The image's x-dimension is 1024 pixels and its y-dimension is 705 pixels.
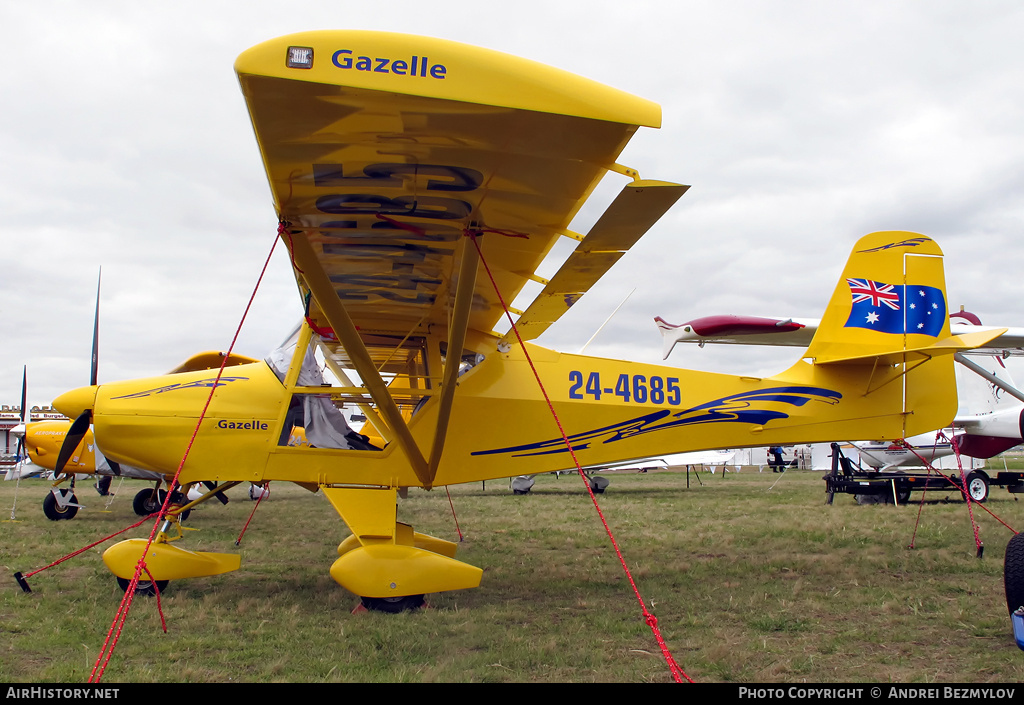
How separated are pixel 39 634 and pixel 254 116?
3.91m

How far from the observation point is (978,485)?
15219 millimetres

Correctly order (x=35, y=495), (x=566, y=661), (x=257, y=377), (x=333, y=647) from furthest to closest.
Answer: (x=35, y=495), (x=257, y=377), (x=333, y=647), (x=566, y=661)

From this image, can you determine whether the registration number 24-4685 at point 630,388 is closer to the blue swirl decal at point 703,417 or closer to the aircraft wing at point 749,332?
the blue swirl decal at point 703,417

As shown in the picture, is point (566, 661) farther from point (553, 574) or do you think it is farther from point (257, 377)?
point (257, 377)

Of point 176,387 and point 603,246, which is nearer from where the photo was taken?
point 603,246

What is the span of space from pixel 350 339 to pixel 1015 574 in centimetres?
429

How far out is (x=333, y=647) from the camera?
424cm

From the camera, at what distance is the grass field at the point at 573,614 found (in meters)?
3.82

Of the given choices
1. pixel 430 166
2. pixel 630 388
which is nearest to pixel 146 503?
pixel 630 388

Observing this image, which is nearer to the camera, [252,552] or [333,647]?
[333,647]

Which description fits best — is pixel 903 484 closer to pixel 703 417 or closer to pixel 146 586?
pixel 703 417

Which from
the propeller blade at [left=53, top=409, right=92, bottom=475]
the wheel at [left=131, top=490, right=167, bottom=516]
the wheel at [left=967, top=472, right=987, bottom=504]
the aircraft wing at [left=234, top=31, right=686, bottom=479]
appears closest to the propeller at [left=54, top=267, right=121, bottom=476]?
the propeller blade at [left=53, top=409, right=92, bottom=475]
